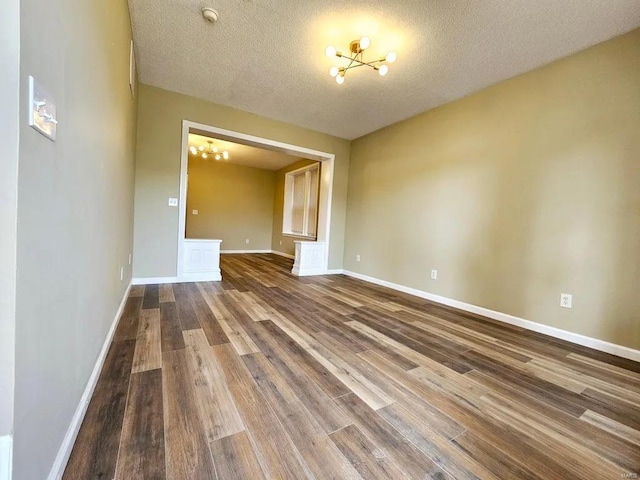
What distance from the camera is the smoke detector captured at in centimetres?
208

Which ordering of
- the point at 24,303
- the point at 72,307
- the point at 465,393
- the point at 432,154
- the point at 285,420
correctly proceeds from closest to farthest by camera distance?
the point at 24,303 < the point at 72,307 < the point at 285,420 < the point at 465,393 < the point at 432,154

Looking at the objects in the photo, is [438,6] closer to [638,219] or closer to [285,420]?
[638,219]

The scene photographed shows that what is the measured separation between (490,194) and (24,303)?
356 cm

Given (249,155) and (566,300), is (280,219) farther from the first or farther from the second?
(566,300)

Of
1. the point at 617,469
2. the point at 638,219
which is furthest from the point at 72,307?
the point at 638,219

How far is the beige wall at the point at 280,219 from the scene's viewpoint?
23.0 feet

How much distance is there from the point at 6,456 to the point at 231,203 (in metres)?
7.25

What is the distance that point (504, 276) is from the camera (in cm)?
278

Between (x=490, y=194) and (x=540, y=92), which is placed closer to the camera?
(x=540, y=92)

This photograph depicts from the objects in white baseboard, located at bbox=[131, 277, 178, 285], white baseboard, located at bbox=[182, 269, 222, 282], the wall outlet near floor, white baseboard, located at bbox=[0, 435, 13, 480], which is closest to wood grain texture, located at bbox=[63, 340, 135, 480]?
white baseboard, located at bbox=[0, 435, 13, 480]

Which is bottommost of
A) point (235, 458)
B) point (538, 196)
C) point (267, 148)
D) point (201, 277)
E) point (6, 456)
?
point (235, 458)

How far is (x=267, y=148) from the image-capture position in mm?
4375

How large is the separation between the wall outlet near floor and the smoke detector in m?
3.91

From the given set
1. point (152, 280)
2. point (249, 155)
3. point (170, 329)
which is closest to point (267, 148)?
point (249, 155)
